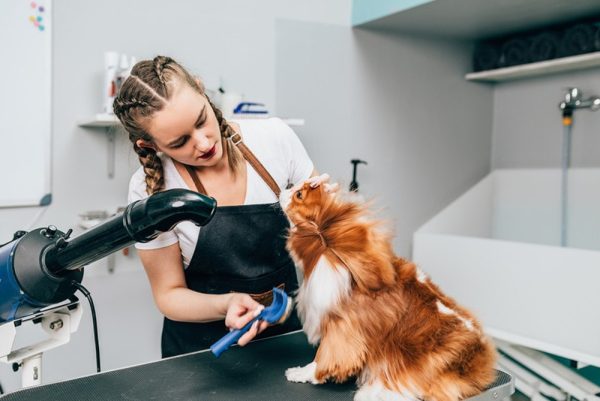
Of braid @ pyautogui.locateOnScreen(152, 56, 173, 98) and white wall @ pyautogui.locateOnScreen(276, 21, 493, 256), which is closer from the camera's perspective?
braid @ pyautogui.locateOnScreen(152, 56, 173, 98)

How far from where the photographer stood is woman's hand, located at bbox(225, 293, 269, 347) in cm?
96

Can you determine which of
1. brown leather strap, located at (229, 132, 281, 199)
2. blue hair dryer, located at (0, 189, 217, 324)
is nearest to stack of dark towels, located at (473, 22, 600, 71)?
brown leather strap, located at (229, 132, 281, 199)

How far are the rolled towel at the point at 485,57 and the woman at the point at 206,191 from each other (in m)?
2.15

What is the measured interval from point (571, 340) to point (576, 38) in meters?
1.54

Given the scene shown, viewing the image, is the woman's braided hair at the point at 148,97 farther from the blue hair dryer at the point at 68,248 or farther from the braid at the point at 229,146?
the blue hair dryer at the point at 68,248

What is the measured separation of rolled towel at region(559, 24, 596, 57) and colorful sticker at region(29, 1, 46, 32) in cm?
248

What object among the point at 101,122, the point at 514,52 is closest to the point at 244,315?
the point at 101,122

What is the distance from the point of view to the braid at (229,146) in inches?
50.3

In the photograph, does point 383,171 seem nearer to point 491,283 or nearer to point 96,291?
point 491,283

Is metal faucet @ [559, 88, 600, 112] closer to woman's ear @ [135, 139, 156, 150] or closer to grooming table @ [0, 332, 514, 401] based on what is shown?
grooming table @ [0, 332, 514, 401]

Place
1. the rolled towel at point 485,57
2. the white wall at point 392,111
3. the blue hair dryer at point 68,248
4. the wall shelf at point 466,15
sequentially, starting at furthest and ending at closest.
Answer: the rolled towel at point 485,57, the white wall at point 392,111, the wall shelf at point 466,15, the blue hair dryer at point 68,248

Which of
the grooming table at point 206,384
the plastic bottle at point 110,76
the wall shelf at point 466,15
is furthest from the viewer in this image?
the wall shelf at point 466,15

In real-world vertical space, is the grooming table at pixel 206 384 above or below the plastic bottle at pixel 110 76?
below

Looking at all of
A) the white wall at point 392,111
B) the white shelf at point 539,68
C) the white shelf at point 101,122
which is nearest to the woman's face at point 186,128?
the white shelf at point 101,122
